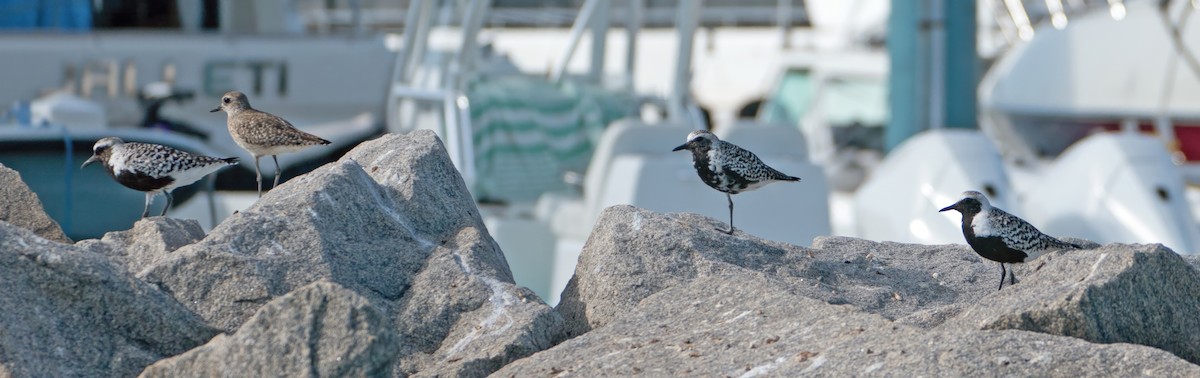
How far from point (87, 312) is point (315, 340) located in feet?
3.08

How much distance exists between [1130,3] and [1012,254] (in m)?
13.8

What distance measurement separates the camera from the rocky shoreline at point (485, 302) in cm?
437

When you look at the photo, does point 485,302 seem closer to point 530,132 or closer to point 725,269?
point 725,269

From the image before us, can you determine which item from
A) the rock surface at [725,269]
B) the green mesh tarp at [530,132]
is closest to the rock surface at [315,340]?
the rock surface at [725,269]

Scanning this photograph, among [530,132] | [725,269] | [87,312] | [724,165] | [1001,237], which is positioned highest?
[724,165]

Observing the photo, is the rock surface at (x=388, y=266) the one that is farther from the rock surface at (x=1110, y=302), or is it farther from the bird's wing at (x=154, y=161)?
the rock surface at (x=1110, y=302)

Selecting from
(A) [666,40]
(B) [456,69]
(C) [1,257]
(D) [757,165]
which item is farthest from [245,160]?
(A) [666,40]

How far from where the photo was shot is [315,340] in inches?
169

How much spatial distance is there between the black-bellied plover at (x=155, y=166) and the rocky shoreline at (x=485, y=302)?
0.81 feet

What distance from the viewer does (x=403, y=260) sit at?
17.8ft

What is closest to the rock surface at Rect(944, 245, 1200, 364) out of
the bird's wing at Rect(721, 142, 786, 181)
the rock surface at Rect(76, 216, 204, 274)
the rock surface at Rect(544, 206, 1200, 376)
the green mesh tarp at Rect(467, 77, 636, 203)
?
the rock surface at Rect(544, 206, 1200, 376)

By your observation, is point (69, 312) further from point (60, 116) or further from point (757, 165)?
point (60, 116)

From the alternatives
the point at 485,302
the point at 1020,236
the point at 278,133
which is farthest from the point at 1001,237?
the point at 278,133

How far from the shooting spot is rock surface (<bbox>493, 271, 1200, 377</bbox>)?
436 centimetres
